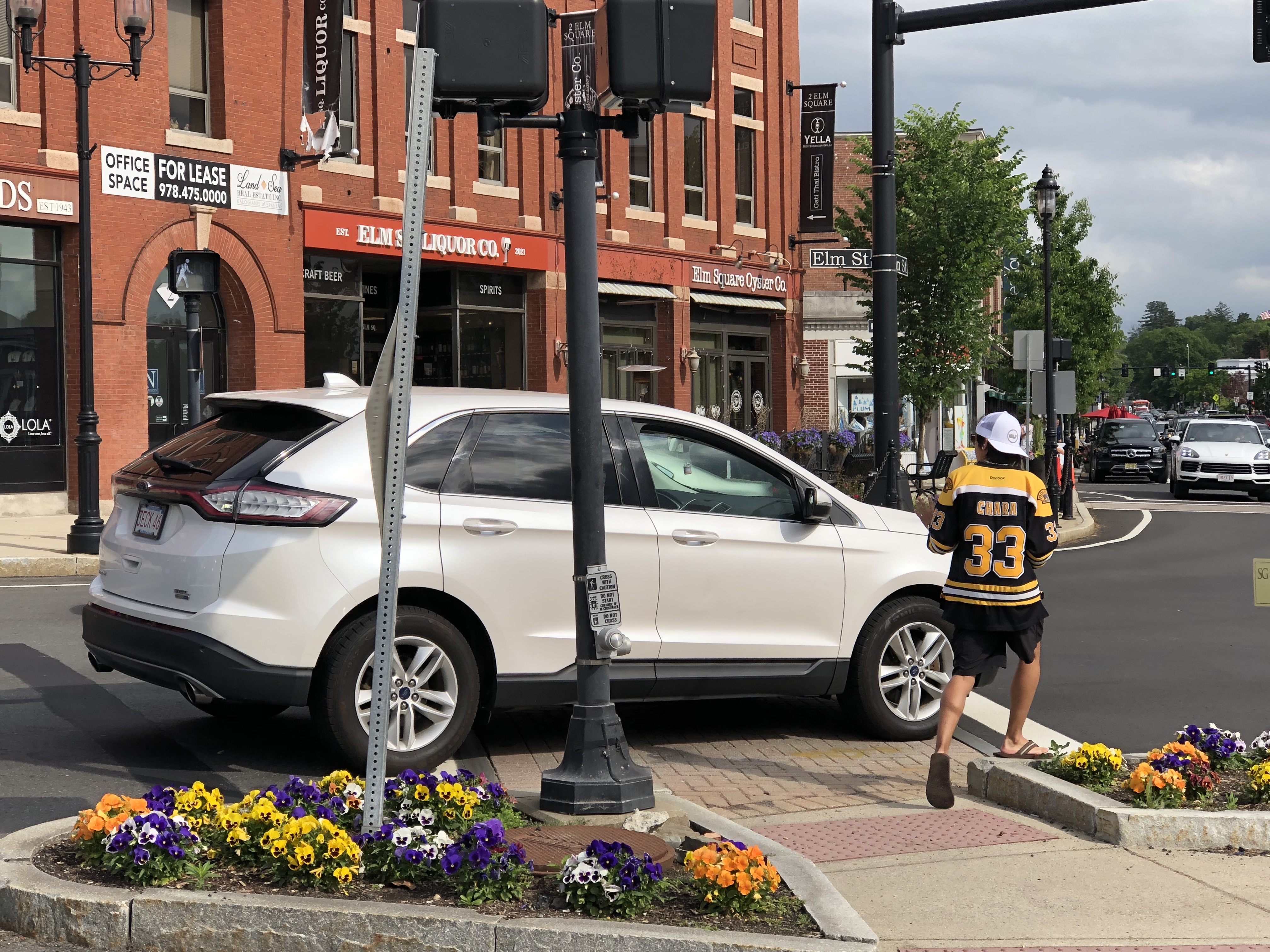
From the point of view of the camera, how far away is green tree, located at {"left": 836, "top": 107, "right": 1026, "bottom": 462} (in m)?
31.0

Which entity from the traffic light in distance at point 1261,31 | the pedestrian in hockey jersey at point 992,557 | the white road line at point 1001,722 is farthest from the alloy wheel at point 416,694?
the traffic light in distance at point 1261,31

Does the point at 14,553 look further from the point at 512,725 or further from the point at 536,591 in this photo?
the point at 536,591

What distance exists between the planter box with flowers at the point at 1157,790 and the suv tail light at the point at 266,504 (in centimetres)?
312

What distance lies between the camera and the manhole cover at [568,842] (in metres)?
4.82

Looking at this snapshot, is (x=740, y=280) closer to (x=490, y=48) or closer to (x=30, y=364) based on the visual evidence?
(x=30, y=364)

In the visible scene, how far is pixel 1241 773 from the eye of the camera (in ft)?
20.9

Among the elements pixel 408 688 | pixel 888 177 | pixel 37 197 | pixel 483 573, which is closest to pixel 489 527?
pixel 483 573

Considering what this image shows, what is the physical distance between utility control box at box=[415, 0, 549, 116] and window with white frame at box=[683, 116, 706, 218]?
2747 centimetres

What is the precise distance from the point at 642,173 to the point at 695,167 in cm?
203

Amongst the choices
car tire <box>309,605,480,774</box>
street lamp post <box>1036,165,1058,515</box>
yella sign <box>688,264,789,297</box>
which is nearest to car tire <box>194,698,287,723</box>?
car tire <box>309,605,480,774</box>

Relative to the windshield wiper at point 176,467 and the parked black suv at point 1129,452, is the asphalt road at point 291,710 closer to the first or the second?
the windshield wiper at point 176,467

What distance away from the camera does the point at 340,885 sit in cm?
454

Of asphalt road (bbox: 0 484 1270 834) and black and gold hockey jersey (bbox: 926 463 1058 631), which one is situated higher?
black and gold hockey jersey (bbox: 926 463 1058 631)

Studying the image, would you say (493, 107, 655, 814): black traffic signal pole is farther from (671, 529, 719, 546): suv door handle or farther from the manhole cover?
(671, 529, 719, 546): suv door handle
